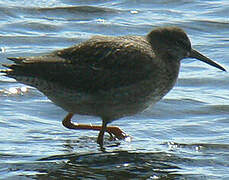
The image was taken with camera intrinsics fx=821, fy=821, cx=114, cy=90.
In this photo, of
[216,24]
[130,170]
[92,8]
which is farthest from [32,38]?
[130,170]

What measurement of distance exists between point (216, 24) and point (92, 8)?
274cm

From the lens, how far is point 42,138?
10.2m

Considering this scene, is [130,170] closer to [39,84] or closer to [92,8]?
[39,84]

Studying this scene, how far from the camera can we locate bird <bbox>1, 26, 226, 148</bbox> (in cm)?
985

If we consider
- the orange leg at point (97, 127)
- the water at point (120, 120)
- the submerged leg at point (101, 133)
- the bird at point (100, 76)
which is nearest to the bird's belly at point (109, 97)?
the bird at point (100, 76)

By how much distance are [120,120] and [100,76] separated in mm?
1622

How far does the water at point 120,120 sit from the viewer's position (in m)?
9.24

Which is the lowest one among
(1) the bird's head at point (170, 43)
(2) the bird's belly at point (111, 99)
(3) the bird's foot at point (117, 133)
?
(3) the bird's foot at point (117, 133)

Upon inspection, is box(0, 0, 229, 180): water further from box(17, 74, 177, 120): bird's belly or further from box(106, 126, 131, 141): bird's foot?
box(17, 74, 177, 120): bird's belly

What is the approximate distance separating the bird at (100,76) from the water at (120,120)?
56 centimetres

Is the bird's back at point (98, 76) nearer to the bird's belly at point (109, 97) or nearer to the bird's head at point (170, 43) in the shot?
the bird's belly at point (109, 97)

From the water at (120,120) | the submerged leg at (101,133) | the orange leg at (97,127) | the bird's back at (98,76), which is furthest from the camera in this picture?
the orange leg at (97,127)

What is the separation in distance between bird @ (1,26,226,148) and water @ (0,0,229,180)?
56cm

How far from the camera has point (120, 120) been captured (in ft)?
37.2
